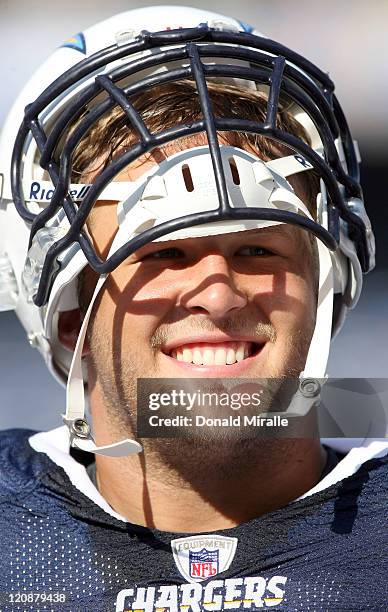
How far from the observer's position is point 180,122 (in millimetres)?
1506

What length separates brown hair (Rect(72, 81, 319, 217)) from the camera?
1.51 meters

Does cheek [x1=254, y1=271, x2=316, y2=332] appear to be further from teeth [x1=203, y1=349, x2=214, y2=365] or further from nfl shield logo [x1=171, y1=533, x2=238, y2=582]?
nfl shield logo [x1=171, y1=533, x2=238, y2=582]

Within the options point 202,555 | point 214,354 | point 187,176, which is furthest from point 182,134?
point 202,555

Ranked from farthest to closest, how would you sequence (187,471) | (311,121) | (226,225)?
(311,121)
(187,471)
(226,225)

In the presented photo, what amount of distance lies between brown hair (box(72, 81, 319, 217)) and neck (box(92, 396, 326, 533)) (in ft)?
1.26

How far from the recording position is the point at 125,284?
57.4 inches

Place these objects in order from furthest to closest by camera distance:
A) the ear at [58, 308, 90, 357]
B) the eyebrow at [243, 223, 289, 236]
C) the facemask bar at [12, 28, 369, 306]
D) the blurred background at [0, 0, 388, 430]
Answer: the blurred background at [0, 0, 388, 430] < the ear at [58, 308, 90, 357] < the eyebrow at [243, 223, 289, 236] < the facemask bar at [12, 28, 369, 306]

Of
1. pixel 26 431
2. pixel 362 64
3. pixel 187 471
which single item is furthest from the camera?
pixel 362 64

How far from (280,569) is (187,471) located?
19 cm

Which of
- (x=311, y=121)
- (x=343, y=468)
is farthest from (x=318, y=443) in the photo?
(x=311, y=121)

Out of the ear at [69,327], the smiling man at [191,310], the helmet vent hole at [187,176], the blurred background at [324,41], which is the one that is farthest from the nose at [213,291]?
the blurred background at [324,41]

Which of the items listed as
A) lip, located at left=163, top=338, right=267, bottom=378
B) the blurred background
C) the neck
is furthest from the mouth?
the blurred background

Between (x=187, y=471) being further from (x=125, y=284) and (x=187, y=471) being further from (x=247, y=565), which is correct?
(x=125, y=284)

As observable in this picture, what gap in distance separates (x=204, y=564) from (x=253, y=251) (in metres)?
0.45
